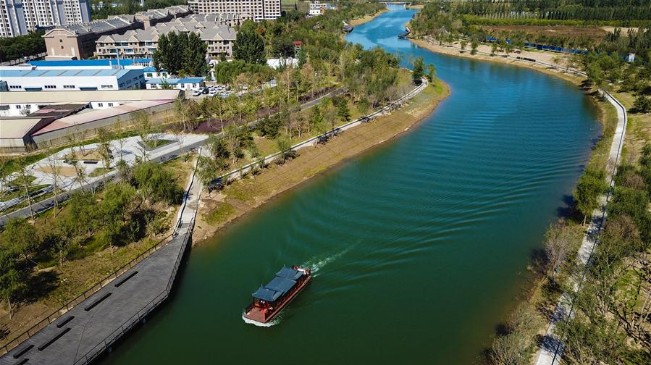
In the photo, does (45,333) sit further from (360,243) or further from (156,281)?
(360,243)

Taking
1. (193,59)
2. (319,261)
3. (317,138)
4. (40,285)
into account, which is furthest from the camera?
(193,59)

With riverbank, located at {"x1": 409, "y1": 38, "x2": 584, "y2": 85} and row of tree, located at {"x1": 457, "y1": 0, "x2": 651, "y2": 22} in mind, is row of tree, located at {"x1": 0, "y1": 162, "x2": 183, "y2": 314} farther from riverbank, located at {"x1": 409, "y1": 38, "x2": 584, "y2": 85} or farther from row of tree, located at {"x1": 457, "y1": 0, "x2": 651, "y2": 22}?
row of tree, located at {"x1": 457, "y1": 0, "x2": 651, "y2": 22}

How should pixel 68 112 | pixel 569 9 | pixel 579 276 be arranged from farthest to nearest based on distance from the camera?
1. pixel 569 9
2. pixel 68 112
3. pixel 579 276

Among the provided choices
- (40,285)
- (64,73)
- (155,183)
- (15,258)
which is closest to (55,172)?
(155,183)

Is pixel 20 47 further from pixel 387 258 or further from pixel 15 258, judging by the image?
pixel 387 258

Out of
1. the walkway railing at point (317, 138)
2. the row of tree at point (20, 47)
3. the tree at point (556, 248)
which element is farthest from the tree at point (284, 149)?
the row of tree at point (20, 47)

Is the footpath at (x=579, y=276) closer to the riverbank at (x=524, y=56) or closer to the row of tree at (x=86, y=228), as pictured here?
the row of tree at (x=86, y=228)
